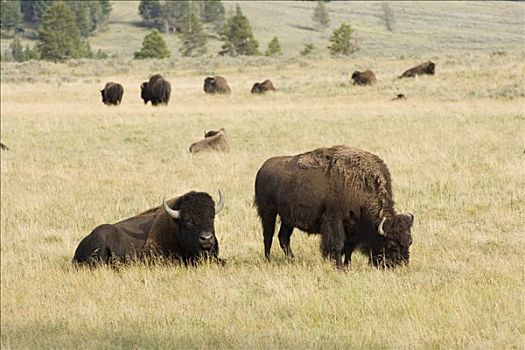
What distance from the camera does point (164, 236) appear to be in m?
9.80

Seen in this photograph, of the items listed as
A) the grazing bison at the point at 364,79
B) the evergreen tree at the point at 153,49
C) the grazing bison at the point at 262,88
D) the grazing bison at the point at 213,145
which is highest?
the grazing bison at the point at 213,145

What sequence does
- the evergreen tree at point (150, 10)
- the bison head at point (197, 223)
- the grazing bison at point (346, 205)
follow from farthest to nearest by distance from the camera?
the evergreen tree at point (150, 10)
the bison head at point (197, 223)
the grazing bison at point (346, 205)

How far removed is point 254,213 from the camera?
12195mm

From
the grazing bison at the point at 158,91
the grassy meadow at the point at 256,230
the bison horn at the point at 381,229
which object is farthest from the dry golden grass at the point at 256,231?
the grazing bison at the point at 158,91

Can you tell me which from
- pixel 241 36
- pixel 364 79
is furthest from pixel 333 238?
pixel 241 36

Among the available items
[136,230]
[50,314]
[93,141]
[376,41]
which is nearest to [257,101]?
[93,141]

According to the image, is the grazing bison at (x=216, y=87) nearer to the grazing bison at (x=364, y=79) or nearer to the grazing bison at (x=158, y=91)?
the grazing bison at (x=158, y=91)

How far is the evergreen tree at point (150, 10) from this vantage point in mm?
137750

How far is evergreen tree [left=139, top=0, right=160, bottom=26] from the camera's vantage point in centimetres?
13775

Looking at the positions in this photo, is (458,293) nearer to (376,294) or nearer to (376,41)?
(376,294)

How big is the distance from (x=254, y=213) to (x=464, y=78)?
80.9 feet

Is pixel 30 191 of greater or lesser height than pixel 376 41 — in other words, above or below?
above

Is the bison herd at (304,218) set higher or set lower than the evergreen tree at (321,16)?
higher

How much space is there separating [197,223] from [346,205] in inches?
68.9
